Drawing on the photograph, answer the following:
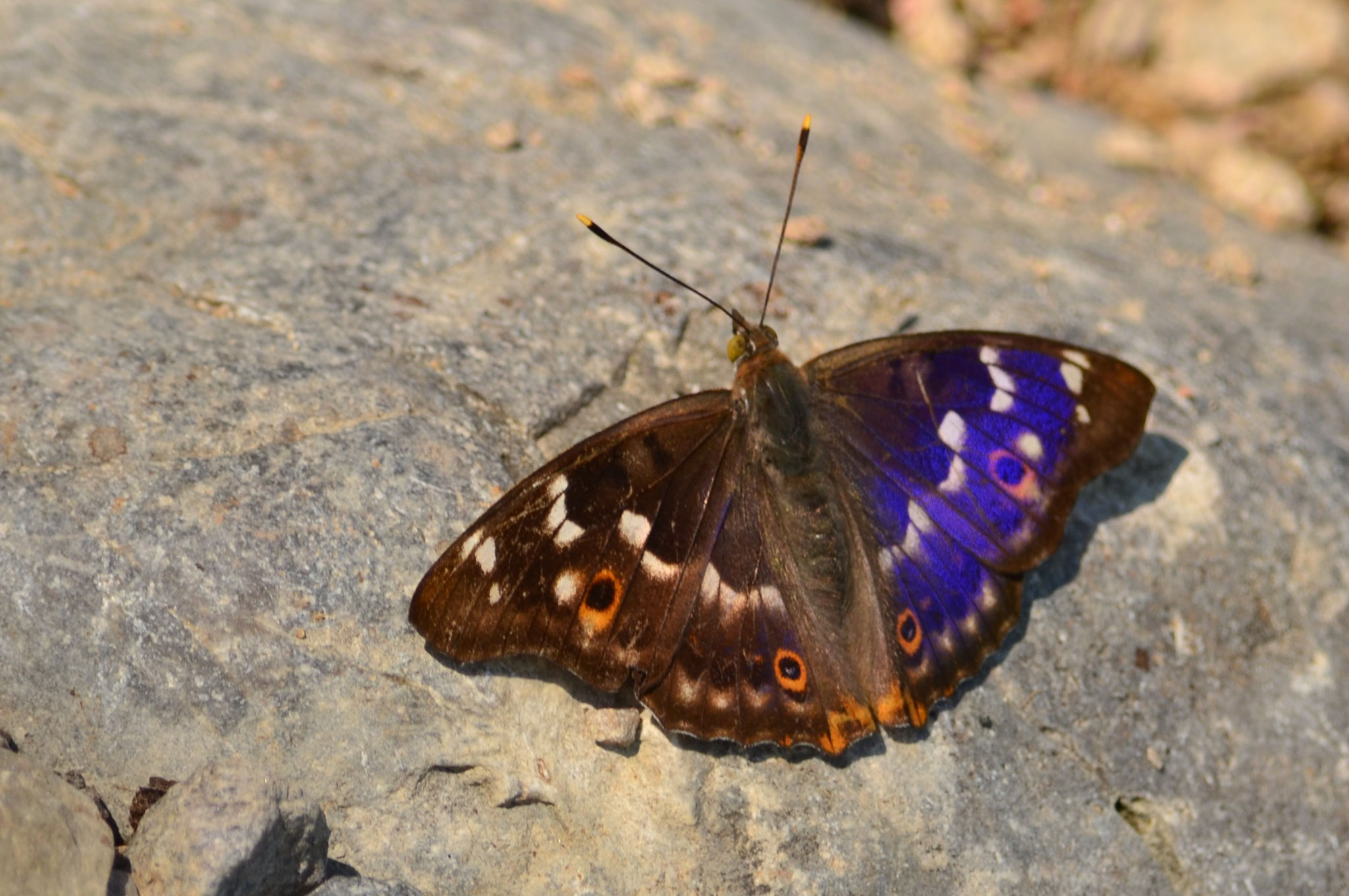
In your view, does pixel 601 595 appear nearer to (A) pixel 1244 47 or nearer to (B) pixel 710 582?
(B) pixel 710 582

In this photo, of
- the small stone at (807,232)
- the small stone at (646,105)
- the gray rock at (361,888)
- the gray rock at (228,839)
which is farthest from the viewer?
the small stone at (646,105)

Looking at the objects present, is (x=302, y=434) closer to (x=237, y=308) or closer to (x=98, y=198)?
(x=237, y=308)

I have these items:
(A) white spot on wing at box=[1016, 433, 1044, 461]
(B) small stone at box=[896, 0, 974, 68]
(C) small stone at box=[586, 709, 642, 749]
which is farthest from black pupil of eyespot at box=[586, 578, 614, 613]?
(B) small stone at box=[896, 0, 974, 68]

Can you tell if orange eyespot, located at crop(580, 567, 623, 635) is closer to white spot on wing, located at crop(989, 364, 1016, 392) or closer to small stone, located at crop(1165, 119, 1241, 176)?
white spot on wing, located at crop(989, 364, 1016, 392)

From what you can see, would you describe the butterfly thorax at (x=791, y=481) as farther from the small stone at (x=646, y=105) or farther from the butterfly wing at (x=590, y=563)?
the small stone at (x=646, y=105)

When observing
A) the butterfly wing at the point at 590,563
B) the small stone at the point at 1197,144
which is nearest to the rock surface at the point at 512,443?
the butterfly wing at the point at 590,563

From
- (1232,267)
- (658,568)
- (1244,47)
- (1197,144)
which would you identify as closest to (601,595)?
(658,568)

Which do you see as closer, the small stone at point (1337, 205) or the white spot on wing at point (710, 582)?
the white spot on wing at point (710, 582)

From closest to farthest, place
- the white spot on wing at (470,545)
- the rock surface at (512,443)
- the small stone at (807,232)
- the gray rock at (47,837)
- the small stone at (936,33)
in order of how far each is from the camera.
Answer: the gray rock at (47,837) → the white spot on wing at (470,545) → the rock surface at (512,443) → the small stone at (807,232) → the small stone at (936,33)
